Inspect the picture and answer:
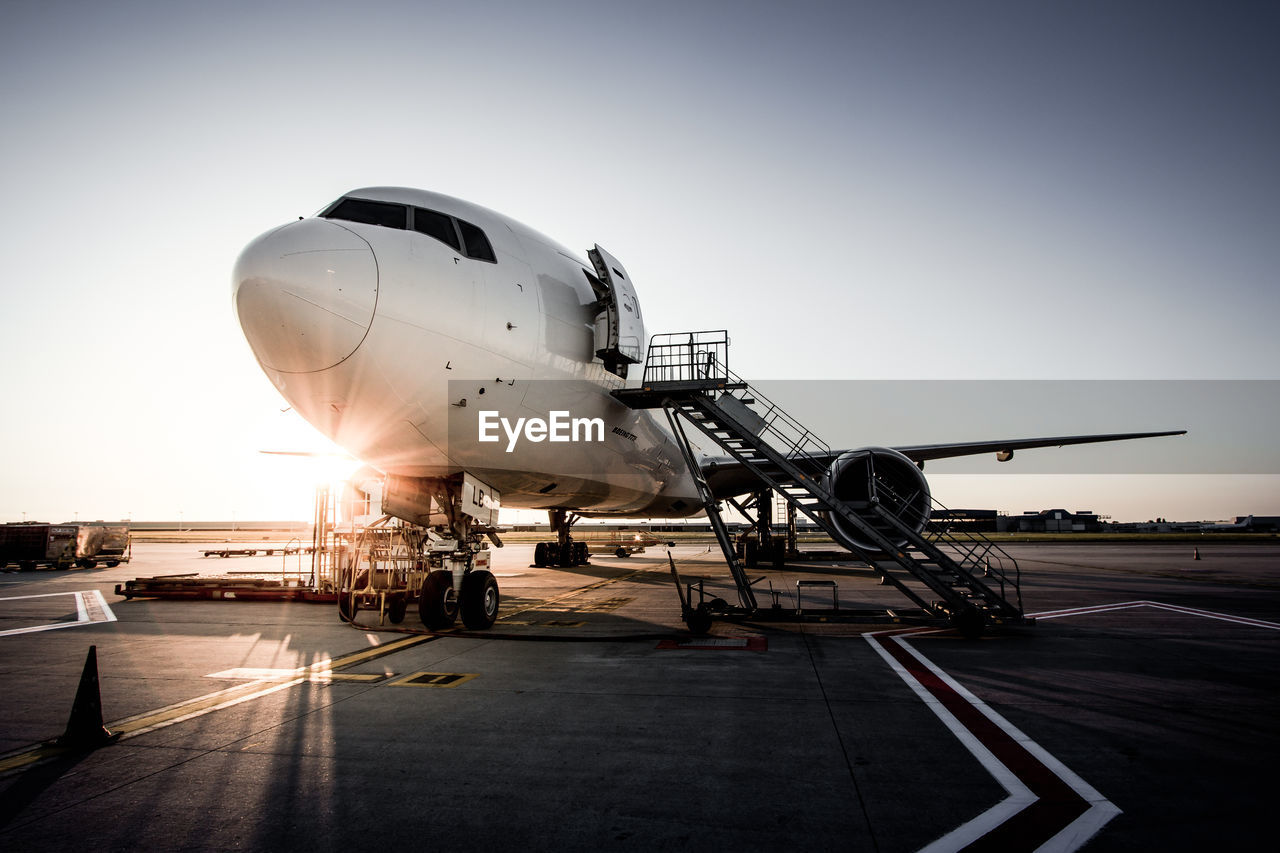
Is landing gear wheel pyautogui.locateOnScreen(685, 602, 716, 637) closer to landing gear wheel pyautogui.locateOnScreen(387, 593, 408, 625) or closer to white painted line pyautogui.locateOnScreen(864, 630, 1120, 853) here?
white painted line pyautogui.locateOnScreen(864, 630, 1120, 853)

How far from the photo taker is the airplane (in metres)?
7.85

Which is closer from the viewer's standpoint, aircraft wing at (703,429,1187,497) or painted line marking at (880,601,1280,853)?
painted line marking at (880,601,1280,853)

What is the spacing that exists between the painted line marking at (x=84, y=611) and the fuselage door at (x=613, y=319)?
34.6 ft

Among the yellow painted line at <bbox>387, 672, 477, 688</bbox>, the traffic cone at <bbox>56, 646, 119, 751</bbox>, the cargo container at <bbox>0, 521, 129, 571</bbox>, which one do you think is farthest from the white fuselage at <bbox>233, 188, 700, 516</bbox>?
the cargo container at <bbox>0, 521, 129, 571</bbox>

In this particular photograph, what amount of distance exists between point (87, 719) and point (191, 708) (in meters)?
1.19

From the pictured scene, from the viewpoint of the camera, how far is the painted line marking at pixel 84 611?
37.3 ft

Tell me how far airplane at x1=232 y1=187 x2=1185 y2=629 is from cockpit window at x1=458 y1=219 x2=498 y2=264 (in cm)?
2

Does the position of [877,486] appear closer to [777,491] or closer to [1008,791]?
[777,491]

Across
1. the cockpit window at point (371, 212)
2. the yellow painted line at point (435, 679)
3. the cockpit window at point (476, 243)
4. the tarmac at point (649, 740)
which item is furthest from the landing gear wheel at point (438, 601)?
the cockpit window at point (371, 212)

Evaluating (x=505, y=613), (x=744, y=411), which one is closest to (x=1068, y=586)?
(x=744, y=411)

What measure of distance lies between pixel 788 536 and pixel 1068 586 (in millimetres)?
11067

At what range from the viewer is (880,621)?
11211 mm

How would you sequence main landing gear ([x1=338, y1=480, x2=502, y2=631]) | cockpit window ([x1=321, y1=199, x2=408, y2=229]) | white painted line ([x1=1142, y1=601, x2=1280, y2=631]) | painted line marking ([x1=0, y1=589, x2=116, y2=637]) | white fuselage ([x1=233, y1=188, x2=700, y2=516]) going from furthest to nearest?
painted line marking ([x1=0, y1=589, x2=116, y2=637]) → white painted line ([x1=1142, y1=601, x2=1280, y2=631]) → main landing gear ([x1=338, y1=480, x2=502, y2=631]) → cockpit window ([x1=321, y1=199, x2=408, y2=229]) → white fuselage ([x1=233, y1=188, x2=700, y2=516])

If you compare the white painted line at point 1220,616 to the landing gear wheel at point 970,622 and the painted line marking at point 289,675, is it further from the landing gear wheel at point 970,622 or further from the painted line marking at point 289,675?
the painted line marking at point 289,675
